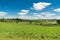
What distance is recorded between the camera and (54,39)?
67.2ft

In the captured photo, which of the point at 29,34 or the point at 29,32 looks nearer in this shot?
the point at 29,34

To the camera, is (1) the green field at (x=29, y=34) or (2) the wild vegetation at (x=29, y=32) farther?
(2) the wild vegetation at (x=29, y=32)

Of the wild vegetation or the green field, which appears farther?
the wild vegetation
